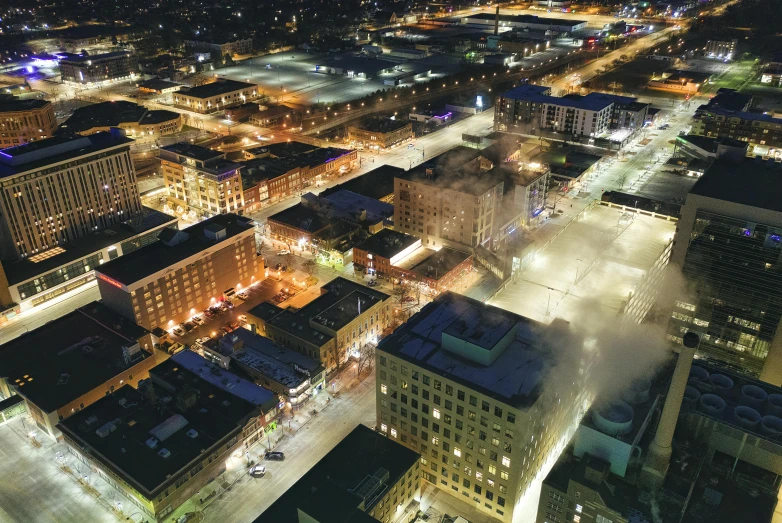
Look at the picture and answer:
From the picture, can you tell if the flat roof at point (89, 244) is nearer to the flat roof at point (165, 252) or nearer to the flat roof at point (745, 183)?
the flat roof at point (165, 252)

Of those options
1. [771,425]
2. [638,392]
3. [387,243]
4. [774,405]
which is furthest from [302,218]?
[771,425]

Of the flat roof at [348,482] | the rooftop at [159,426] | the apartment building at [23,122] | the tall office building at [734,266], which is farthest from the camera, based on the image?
the apartment building at [23,122]

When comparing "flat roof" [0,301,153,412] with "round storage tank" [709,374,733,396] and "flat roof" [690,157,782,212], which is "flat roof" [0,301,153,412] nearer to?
"round storage tank" [709,374,733,396]

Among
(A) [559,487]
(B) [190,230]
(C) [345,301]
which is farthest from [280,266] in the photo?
(A) [559,487]

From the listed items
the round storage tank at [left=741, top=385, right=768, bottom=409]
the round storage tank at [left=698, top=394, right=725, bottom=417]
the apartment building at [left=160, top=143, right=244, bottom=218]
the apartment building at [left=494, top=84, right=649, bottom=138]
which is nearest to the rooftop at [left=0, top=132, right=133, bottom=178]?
the apartment building at [left=160, top=143, right=244, bottom=218]

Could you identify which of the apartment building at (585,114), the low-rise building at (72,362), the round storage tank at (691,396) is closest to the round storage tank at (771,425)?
the round storage tank at (691,396)

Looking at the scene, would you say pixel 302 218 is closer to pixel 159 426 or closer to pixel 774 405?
pixel 159 426

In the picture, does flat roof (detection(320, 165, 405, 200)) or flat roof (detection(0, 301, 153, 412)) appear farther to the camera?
flat roof (detection(320, 165, 405, 200))
